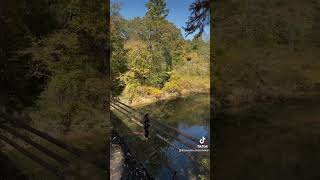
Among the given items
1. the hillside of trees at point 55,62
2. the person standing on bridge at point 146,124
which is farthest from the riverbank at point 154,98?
the hillside of trees at point 55,62

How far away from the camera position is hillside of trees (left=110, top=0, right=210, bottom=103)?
941cm

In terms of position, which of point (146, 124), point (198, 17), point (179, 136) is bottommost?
point (179, 136)

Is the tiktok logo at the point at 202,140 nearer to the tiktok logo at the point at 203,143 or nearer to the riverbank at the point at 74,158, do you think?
the tiktok logo at the point at 203,143

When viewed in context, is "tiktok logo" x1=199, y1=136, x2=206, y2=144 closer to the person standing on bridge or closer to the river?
the river

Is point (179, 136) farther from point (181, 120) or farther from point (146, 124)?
point (146, 124)

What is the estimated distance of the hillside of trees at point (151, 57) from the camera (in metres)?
9.41

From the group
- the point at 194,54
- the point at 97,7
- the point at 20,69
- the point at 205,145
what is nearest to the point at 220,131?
the point at 205,145

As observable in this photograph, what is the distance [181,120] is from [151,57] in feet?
6.63

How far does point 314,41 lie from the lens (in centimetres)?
1548

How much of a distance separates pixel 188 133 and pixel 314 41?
9327mm

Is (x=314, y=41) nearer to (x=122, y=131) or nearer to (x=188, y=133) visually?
(x=188, y=133)

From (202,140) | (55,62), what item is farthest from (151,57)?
(55,62)

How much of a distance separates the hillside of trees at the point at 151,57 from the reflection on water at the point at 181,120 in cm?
29

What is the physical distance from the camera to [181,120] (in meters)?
9.76
